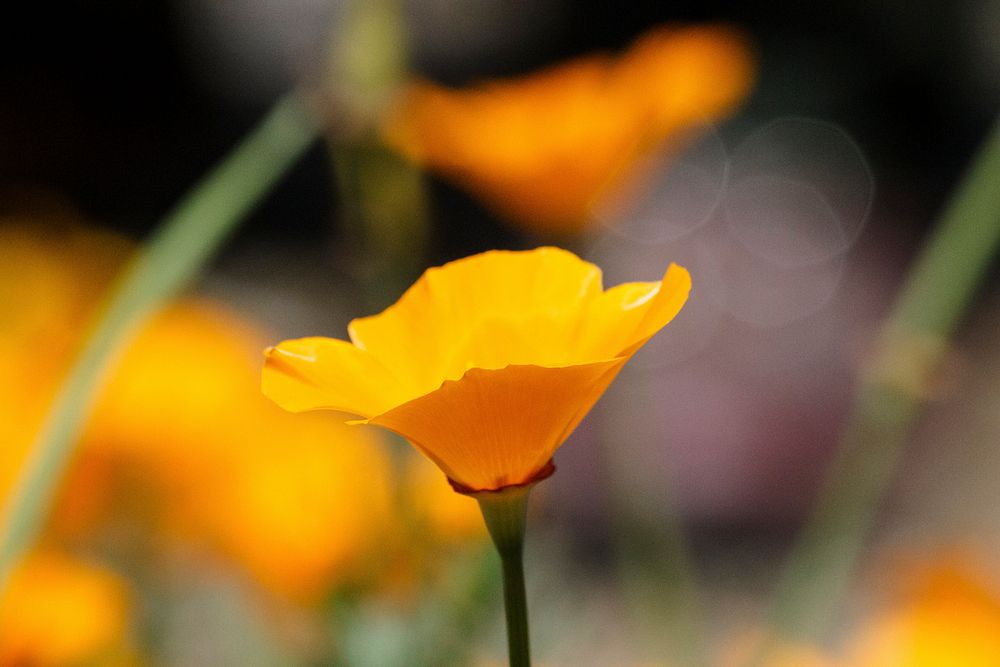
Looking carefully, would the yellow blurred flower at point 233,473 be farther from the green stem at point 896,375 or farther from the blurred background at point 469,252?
the green stem at point 896,375

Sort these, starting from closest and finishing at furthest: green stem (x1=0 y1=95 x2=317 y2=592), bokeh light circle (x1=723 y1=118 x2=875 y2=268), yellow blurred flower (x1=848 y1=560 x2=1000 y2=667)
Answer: green stem (x1=0 y1=95 x2=317 y2=592) → yellow blurred flower (x1=848 y1=560 x2=1000 y2=667) → bokeh light circle (x1=723 y1=118 x2=875 y2=268)

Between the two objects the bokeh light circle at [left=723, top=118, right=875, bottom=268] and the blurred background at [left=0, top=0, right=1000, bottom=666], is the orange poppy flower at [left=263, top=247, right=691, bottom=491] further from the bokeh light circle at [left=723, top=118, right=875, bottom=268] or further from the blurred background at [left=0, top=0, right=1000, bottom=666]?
the bokeh light circle at [left=723, top=118, right=875, bottom=268]

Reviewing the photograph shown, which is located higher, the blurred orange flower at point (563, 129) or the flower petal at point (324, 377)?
the blurred orange flower at point (563, 129)

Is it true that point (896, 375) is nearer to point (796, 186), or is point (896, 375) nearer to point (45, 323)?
point (45, 323)

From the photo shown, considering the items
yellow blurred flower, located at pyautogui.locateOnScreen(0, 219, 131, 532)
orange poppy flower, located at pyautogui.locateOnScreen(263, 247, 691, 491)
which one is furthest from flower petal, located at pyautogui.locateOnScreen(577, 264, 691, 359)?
yellow blurred flower, located at pyautogui.locateOnScreen(0, 219, 131, 532)

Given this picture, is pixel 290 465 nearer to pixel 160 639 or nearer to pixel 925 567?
pixel 160 639

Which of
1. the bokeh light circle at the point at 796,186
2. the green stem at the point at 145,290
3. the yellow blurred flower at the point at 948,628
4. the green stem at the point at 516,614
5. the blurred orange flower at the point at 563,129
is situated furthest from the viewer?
the bokeh light circle at the point at 796,186

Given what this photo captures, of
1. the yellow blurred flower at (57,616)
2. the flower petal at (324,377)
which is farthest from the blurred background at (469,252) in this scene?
the flower petal at (324,377)
